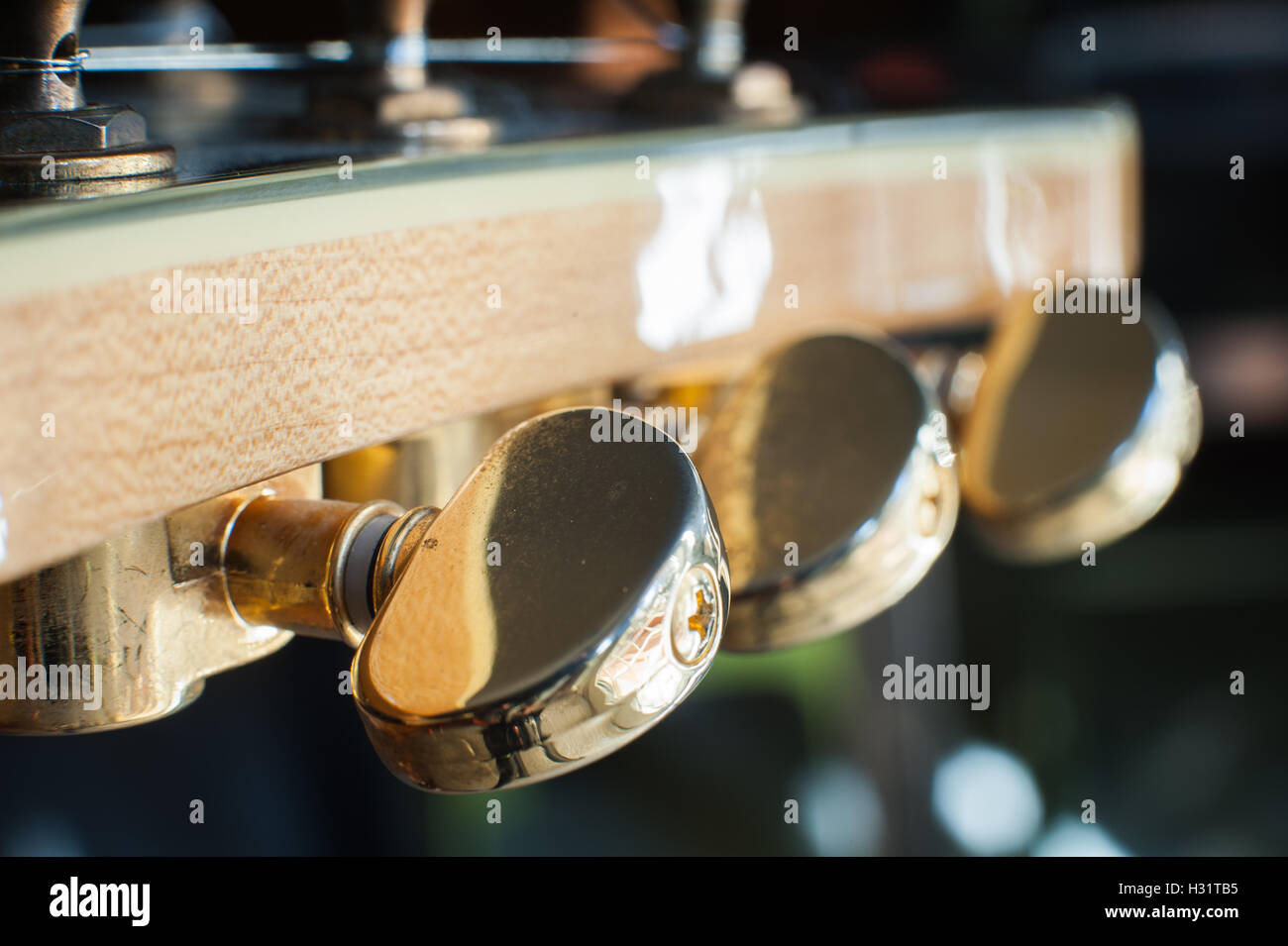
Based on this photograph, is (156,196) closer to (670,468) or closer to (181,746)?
(670,468)

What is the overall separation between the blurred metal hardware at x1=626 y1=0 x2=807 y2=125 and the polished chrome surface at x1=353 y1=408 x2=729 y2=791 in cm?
36

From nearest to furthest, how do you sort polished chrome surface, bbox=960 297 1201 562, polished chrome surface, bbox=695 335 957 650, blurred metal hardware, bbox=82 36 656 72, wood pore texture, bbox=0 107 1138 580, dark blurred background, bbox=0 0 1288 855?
wood pore texture, bbox=0 107 1138 580 < polished chrome surface, bbox=695 335 957 650 < polished chrome surface, bbox=960 297 1201 562 < blurred metal hardware, bbox=82 36 656 72 < dark blurred background, bbox=0 0 1288 855

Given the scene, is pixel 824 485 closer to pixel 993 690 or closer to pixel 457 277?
pixel 457 277

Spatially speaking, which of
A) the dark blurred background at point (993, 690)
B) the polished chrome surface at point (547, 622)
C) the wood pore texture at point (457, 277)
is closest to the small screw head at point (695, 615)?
the polished chrome surface at point (547, 622)

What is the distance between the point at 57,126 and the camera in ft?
1.05

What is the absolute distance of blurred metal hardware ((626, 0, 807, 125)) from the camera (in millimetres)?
630

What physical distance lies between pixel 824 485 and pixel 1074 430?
0.15m

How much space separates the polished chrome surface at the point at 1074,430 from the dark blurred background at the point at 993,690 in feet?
0.64

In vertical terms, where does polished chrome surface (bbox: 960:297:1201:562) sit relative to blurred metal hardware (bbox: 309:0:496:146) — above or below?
below

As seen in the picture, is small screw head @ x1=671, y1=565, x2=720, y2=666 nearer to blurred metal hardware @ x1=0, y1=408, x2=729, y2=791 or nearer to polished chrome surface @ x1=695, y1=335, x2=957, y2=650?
blurred metal hardware @ x1=0, y1=408, x2=729, y2=791

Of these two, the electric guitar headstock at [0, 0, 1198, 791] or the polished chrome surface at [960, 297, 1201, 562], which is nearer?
the electric guitar headstock at [0, 0, 1198, 791]

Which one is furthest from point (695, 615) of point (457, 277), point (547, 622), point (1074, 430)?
point (1074, 430)

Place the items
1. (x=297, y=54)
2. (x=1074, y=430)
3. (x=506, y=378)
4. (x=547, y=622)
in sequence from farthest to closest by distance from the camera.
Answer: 1. (x=297, y=54)
2. (x=1074, y=430)
3. (x=506, y=378)
4. (x=547, y=622)

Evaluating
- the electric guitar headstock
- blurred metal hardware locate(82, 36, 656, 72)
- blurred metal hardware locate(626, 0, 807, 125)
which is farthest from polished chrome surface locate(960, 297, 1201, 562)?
blurred metal hardware locate(82, 36, 656, 72)
